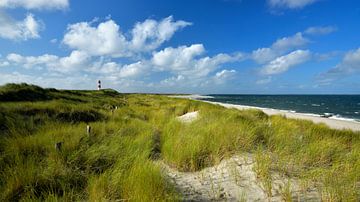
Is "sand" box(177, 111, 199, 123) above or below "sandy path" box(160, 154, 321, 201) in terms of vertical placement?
above

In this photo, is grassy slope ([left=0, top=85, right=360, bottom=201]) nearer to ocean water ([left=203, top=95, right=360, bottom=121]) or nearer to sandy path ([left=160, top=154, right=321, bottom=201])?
sandy path ([left=160, top=154, right=321, bottom=201])

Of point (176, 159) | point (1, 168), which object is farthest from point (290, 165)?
point (1, 168)

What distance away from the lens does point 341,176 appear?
11.3 ft

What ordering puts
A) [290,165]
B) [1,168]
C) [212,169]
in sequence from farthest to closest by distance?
[212,169] < [290,165] < [1,168]

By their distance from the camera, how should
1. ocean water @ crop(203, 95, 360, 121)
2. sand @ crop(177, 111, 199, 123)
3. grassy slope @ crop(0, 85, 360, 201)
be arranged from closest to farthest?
grassy slope @ crop(0, 85, 360, 201)
sand @ crop(177, 111, 199, 123)
ocean water @ crop(203, 95, 360, 121)

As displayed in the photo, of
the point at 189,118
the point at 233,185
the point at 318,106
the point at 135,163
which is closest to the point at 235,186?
the point at 233,185

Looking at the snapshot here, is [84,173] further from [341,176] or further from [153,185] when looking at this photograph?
[341,176]

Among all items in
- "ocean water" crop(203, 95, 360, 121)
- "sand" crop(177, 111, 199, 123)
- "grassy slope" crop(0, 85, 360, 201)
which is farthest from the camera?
"ocean water" crop(203, 95, 360, 121)

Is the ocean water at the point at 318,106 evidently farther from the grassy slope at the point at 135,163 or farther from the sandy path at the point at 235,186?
the sandy path at the point at 235,186

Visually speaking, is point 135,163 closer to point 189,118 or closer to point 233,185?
point 233,185

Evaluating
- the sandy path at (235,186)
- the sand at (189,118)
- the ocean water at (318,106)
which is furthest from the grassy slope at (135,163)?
the ocean water at (318,106)

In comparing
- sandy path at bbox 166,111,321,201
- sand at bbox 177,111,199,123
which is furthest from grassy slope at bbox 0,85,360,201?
sand at bbox 177,111,199,123

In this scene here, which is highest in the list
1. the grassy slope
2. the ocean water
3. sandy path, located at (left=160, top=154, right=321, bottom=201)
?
the grassy slope

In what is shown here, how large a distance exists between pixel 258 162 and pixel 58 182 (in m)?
3.14
